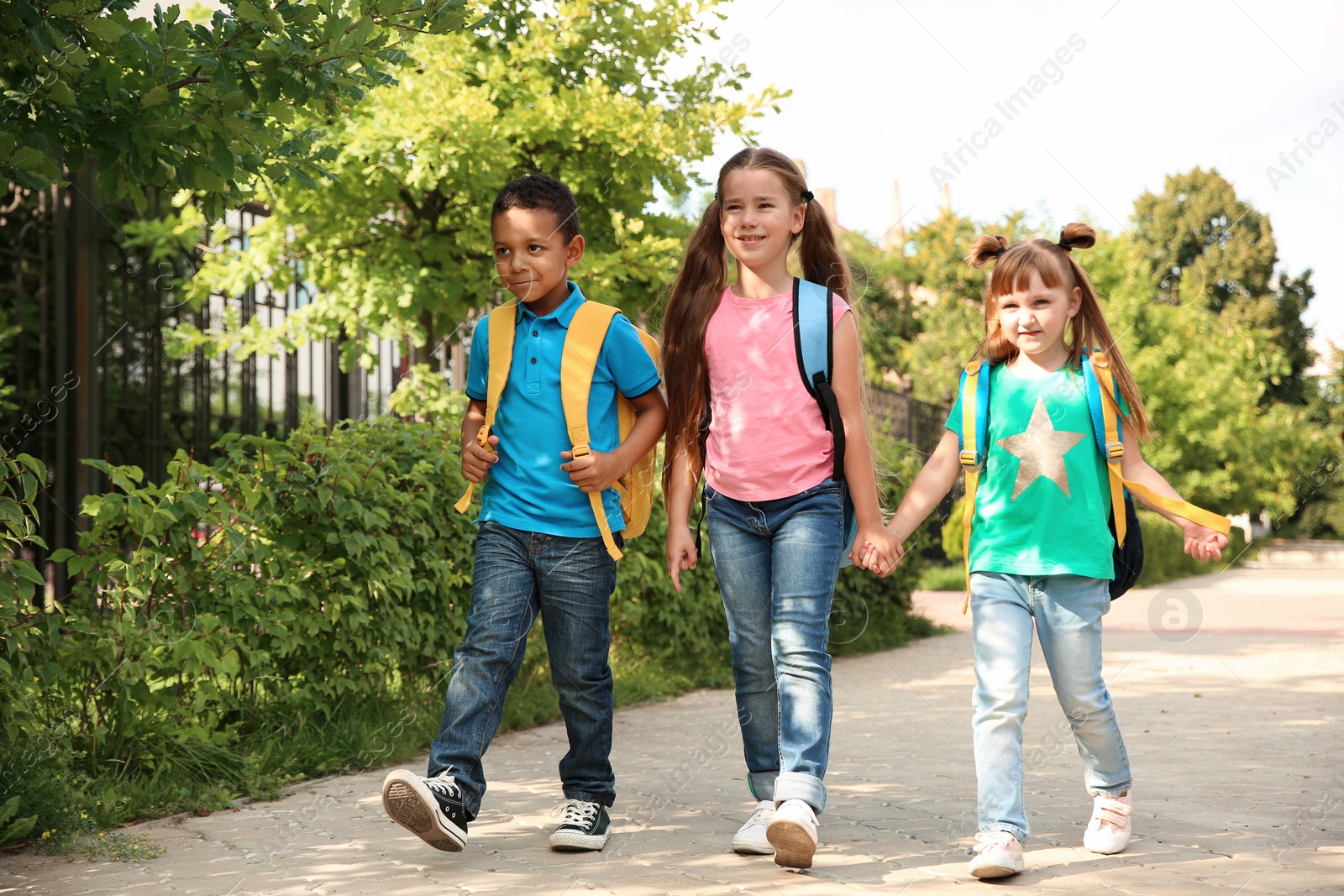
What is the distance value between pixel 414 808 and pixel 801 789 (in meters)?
0.97

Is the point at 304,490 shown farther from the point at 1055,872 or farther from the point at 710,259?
the point at 1055,872

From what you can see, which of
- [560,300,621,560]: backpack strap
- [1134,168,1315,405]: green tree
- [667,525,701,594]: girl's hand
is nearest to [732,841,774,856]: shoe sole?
[667,525,701,594]: girl's hand

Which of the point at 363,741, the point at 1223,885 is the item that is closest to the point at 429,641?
the point at 363,741

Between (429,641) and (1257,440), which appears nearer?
(429,641)

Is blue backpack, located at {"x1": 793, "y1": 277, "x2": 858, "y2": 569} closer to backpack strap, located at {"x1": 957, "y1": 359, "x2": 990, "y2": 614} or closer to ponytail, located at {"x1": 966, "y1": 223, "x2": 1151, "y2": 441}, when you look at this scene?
backpack strap, located at {"x1": 957, "y1": 359, "x2": 990, "y2": 614}

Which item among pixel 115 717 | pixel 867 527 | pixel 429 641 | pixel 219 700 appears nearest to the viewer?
pixel 867 527

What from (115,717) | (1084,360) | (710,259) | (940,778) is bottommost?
(940,778)

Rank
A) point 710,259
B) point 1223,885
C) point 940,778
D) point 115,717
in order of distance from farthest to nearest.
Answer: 1. point 940,778
2. point 115,717
3. point 710,259
4. point 1223,885

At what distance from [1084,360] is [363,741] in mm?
2875

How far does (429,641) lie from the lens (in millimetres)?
4973

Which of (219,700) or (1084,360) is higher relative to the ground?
(1084,360)

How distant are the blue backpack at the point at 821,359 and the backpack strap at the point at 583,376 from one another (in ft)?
1.79

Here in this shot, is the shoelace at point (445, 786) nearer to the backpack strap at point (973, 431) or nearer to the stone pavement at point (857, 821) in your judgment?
the stone pavement at point (857, 821)

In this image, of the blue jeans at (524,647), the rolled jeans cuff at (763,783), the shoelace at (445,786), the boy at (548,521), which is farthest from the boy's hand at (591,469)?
the rolled jeans cuff at (763,783)
